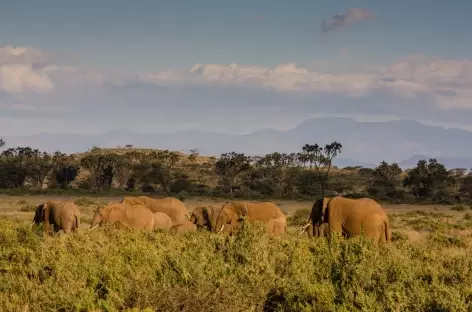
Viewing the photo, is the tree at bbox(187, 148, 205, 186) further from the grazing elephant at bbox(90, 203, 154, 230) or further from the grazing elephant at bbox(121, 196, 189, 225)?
the grazing elephant at bbox(90, 203, 154, 230)

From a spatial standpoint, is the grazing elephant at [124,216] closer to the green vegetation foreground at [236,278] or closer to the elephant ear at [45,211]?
the elephant ear at [45,211]

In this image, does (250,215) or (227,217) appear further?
(250,215)

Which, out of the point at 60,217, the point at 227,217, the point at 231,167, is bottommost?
the point at 60,217

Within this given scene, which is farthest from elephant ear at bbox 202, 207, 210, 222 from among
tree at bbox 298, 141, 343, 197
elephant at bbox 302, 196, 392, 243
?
tree at bbox 298, 141, 343, 197

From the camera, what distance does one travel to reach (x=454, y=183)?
9369 cm

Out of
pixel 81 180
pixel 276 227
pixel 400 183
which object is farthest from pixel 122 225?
pixel 400 183

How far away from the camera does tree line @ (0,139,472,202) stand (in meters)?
87.4

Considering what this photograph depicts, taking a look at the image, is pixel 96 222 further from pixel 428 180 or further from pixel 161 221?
pixel 428 180

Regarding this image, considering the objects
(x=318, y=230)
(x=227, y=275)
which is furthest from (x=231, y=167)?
(x=227, y=275)

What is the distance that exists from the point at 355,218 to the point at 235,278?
724 cm

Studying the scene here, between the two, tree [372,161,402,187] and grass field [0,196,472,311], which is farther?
tree [372,161,402,187]

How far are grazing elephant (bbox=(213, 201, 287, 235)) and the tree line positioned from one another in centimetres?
6163

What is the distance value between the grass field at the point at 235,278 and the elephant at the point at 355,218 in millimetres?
2961

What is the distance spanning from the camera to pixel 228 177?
9306cm
